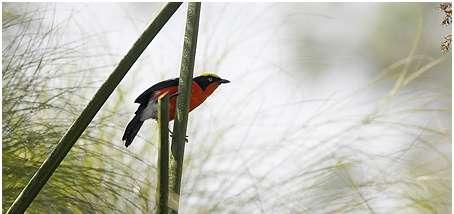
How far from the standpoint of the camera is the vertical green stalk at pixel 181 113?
38 cm

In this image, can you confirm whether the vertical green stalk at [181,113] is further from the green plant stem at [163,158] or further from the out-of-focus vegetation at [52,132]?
the out-of-focus vegetation at [52,132]

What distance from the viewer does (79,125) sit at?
372mm

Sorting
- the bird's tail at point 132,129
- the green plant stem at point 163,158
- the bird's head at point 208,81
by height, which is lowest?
the green plant stem at point 163,158

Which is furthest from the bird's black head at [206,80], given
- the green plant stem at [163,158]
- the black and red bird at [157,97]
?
the green plant stem at [163,158]

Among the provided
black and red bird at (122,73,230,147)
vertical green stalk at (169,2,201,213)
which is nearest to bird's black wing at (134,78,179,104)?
black and red bird at (122,73,230,147)

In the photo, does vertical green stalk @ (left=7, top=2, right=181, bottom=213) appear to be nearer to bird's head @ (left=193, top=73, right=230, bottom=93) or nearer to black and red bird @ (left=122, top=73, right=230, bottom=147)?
black and red bird @ (left=122, top=73, right=230, bottom=147)

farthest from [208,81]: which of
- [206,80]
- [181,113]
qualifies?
[181,113]

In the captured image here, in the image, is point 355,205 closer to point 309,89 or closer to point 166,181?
point 309,89

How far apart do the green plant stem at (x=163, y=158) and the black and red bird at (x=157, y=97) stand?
30cm

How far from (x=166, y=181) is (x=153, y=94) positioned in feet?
1.43

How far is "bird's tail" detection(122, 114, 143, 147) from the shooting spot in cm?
80

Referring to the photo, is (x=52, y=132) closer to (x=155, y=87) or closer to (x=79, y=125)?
(x=155, y=87)

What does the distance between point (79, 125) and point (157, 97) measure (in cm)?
40

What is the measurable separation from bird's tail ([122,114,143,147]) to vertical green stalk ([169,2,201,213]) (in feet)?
1.29
